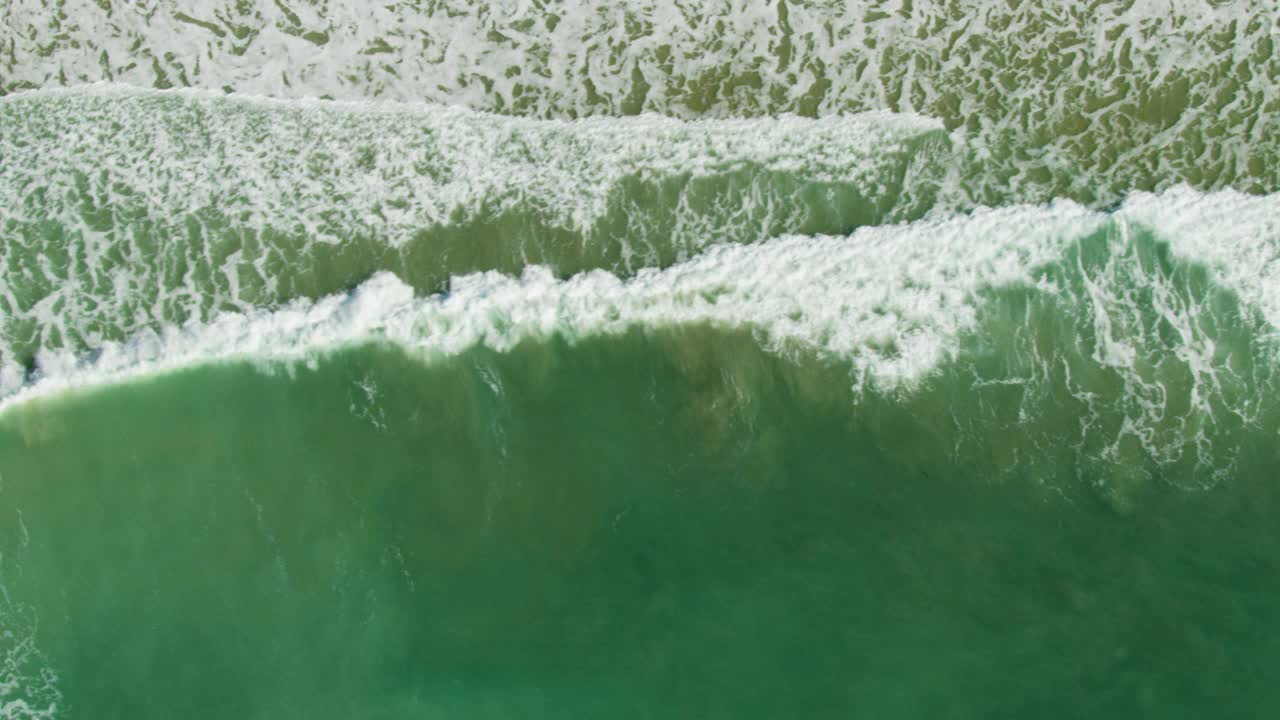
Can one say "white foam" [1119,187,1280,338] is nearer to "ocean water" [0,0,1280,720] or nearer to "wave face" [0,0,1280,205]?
"ocean water" [0,0,1280,720]

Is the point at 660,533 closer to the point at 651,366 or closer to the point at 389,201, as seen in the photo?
the point at 651,366

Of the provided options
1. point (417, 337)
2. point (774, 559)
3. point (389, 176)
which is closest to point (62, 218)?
point (389, 176)

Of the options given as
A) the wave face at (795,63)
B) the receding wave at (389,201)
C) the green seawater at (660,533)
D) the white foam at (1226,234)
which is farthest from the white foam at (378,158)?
the white foam at (1226,234)

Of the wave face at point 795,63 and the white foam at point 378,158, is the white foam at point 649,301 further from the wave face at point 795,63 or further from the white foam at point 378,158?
the wave face at point 795,63

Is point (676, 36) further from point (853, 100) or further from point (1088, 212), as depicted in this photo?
point (1088, 212)

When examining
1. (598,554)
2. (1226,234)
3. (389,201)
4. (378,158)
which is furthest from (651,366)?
(1226,234)

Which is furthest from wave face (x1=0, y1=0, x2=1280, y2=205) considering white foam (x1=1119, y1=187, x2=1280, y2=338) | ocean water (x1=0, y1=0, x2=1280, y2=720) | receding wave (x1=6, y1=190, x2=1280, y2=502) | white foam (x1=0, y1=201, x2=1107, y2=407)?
white foam (x1=0, y1=201, x2=1107, y2=407)
